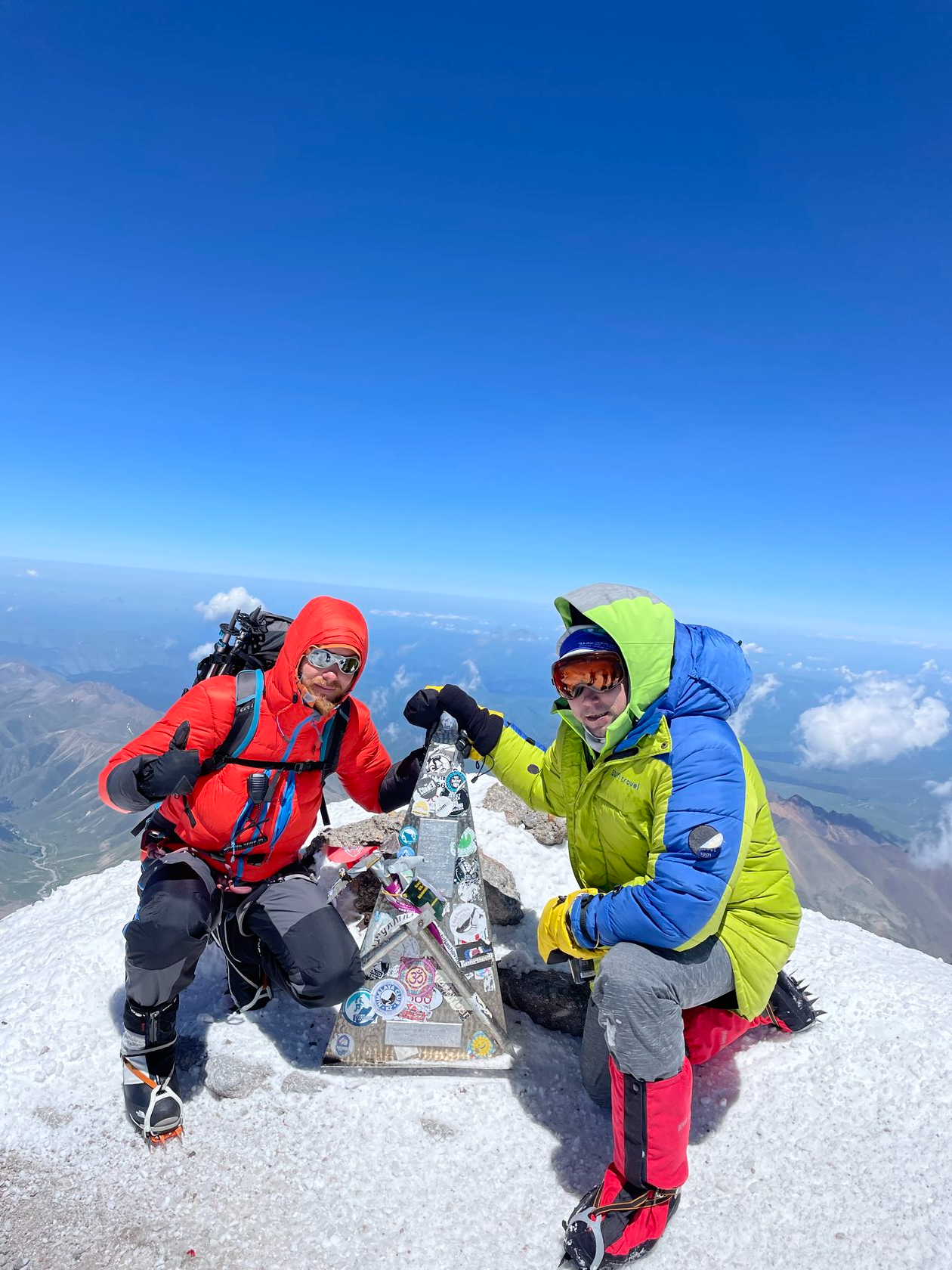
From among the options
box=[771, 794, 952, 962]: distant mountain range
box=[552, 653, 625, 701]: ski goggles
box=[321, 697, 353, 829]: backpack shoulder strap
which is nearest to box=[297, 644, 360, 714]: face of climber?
box=[321, 697, 353, 829]: backpack shoulder strap

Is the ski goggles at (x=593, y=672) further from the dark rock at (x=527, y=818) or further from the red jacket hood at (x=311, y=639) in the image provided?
the dark rock at (x=527, y=818)

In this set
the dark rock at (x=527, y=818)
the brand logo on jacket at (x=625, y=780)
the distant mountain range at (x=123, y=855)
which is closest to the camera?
the brand logo on jacket at (x=625, y=780)

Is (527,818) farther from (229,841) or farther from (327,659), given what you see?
(327,659)

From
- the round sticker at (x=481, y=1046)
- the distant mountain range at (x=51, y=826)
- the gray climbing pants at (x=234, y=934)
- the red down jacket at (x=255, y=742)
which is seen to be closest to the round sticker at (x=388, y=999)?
the gray climbing pants at (x=234, y=934)

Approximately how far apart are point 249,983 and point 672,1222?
3.35m

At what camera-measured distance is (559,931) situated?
3471 mm

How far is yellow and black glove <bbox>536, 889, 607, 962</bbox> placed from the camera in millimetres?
3447

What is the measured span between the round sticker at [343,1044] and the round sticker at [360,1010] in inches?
3.8

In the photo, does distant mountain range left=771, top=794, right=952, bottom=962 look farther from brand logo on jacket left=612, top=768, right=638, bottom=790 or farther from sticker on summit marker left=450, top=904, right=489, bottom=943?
brand logo on jacket left=612, top=768, right=638, bottom=790

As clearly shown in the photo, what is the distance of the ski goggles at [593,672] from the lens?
337 centimetres

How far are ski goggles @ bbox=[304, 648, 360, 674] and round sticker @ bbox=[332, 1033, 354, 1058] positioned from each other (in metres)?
2.71

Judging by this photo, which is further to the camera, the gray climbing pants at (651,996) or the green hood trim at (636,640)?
the green hood trim at (636,640)

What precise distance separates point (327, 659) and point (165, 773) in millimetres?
1280

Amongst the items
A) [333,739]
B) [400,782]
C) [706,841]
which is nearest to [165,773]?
[333,739]
